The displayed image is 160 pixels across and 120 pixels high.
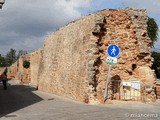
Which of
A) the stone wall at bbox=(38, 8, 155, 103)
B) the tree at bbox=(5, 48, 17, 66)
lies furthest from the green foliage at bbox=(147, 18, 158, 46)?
the tree at bbox=(5, 48, 17, 66)

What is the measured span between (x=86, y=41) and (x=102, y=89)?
9.75ft

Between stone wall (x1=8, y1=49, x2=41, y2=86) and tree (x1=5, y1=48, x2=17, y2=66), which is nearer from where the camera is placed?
stone wall (x1=8, y1=49, x2=41, y2=86)

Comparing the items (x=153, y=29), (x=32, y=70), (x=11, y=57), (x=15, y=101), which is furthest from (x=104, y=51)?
(x=11, y=57)

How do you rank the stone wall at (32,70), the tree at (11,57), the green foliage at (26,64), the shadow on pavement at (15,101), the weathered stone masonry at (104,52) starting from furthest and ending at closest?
the tree at (11,57)
the green foliage at (26,64)
the stone wall at (32,70)
the weathered stone masonry at (104,52)
the shadow on pavement at (15,101)

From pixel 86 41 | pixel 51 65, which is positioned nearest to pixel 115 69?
pixel 86 41

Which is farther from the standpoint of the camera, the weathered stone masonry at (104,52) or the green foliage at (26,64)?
Answer: the green foliage at (26,64)

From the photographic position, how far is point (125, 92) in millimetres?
20797

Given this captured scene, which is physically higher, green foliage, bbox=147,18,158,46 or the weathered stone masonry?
green foliage, bbox=147,18,158,46

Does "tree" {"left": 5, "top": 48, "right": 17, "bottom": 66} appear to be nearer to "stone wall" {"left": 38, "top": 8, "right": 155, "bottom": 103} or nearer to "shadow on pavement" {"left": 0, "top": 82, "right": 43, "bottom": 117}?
"shadow on pavement" {"left": 0, "top": 82, "right": 43, "bottom": 117}

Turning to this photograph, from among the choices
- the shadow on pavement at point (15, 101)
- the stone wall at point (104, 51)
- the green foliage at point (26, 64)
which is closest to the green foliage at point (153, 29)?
the green foliage at point (26, 64)

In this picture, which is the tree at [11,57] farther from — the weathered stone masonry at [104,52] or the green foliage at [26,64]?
the weathered stone masonry at [104,52]

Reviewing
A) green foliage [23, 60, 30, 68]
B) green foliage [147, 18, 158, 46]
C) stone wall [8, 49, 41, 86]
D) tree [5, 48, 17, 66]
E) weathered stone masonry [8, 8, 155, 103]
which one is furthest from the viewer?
tree [5, 48, 17, 66]

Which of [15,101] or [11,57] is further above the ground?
[11,57]

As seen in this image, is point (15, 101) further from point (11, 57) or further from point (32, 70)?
point (11, 57)
